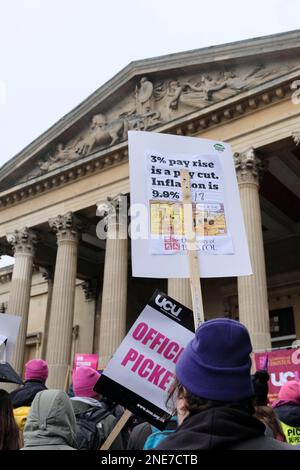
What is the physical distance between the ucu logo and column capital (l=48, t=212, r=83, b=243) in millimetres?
17667

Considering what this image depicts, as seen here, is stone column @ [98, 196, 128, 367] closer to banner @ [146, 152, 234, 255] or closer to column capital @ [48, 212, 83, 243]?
column capital @ [48, 212, 83, 243]

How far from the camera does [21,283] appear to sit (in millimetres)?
21797

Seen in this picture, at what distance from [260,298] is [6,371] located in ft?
37.6

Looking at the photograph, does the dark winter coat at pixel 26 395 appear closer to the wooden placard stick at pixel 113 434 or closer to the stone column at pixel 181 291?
the wooden placard stick at pixel 113 434

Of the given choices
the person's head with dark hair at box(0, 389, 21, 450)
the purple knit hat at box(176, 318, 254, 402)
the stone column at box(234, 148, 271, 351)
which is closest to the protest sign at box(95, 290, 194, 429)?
the person's head with dark hair at box(0, 389, 21, 450)

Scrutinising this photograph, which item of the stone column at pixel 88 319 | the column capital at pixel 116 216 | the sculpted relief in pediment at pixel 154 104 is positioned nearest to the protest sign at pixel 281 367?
the column capital at pixel 116 216

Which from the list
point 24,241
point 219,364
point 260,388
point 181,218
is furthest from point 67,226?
point 219,364

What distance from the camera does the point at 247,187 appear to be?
16.1 metres

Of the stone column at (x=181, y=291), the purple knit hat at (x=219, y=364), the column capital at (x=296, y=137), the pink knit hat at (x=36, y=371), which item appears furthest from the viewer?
the stone column at (x=181, y=291)

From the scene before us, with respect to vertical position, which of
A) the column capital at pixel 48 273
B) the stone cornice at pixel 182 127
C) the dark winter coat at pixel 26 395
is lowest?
the dark winter coat at pixel 26 395

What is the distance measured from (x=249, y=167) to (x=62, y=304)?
30.3 feet

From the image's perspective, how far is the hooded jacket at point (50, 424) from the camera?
2.67 metres

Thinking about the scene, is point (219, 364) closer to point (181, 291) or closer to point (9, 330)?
point (9, 330)
